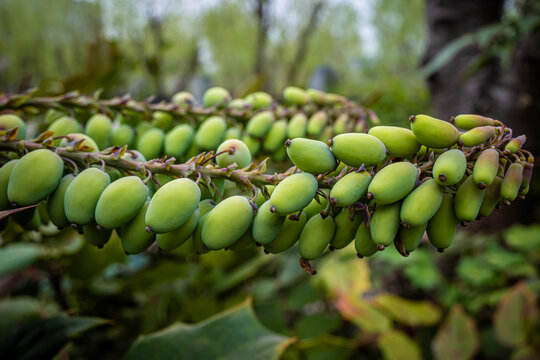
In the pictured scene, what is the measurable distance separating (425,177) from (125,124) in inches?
16.3

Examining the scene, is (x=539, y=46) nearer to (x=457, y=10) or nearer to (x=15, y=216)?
(x=457, y=10)

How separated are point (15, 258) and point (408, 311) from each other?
3.70 feet

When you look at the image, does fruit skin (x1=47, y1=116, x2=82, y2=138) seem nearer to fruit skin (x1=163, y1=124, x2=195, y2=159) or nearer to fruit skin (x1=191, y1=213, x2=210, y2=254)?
fruit skin (x1=163, y1=124, x2=195, y2=159)

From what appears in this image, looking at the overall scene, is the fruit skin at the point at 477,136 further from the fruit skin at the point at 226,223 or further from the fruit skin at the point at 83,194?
the fruit skin at the point at 83,194

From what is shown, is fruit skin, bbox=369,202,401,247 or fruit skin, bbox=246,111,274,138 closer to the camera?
fruit skin, bbox=369,202,401,247

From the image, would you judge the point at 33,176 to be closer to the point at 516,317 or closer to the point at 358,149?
the point at 358,149

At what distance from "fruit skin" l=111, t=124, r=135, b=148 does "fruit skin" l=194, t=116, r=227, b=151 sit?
0.29 feet

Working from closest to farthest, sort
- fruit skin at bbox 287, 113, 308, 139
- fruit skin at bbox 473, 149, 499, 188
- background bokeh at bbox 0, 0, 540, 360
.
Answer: fruit skin at bbox 473, 149, 499, 188 < fruit skin at bbox 287, 113, 308, 139 < background bokeh at bbox 0, 0, 540, 360

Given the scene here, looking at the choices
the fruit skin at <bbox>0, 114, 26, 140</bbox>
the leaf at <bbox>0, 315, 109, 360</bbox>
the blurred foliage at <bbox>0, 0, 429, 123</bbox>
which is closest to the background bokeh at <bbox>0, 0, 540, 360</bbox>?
the leaf at <bbox>0, 315, 109, 360</bbox>

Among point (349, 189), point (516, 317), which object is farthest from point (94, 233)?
point (516, 317)

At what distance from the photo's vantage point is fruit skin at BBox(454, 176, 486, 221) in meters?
0.31

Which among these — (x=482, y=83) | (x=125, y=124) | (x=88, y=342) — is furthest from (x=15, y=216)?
(x=482, y=83)

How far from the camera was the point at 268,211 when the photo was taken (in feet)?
1.14

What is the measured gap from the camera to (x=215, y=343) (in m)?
0.56
